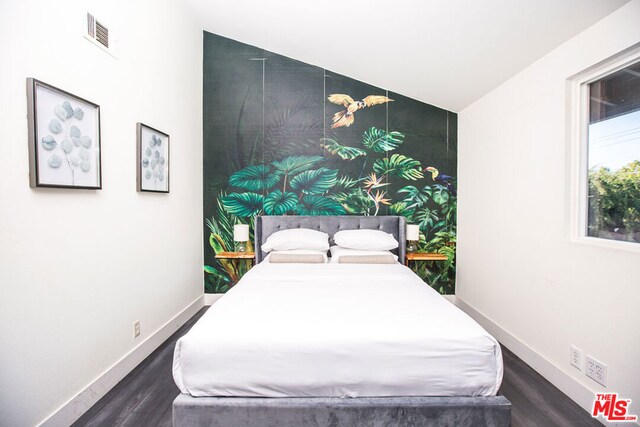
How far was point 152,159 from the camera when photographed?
8.50 ft

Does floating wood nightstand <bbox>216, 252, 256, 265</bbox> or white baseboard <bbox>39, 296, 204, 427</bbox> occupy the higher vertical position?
floating wood nightstand <bbox>216, 252, 256, 265</bbox>

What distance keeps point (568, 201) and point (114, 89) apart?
3.10 metres

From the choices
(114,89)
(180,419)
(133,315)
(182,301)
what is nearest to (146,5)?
(114,89)

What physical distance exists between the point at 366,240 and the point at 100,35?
8.60 feet

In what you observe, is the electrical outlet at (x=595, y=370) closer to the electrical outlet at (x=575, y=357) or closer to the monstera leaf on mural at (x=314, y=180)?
the electrical outlet at (x=575, y=357)

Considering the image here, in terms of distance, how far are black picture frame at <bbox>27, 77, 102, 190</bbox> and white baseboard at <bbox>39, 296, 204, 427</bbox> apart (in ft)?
3.79

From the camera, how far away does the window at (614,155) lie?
1749 mm

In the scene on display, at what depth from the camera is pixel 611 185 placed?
6.18ft

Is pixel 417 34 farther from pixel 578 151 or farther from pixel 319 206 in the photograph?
pixel 319 206

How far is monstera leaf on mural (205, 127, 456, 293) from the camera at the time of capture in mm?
3668

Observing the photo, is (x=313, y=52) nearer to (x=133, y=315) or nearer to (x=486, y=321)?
(x=133, y=315)

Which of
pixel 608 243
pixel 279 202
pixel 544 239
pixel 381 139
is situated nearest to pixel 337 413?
pixel 608 243

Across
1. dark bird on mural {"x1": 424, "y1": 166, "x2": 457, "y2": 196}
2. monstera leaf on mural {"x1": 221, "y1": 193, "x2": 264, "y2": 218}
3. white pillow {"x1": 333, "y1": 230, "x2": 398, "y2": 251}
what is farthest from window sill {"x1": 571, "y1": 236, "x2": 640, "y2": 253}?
monstera leaf on mural {"x1": 221, "y1": 193, "x2": 264, "y2": 218}

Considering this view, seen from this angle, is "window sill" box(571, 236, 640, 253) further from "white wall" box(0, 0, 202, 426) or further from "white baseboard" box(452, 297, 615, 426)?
"white wall" box(0, 0, 202, 426)
